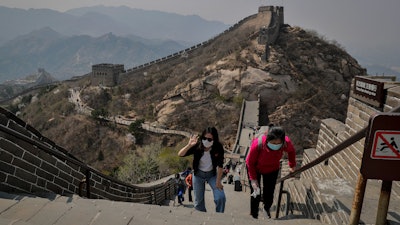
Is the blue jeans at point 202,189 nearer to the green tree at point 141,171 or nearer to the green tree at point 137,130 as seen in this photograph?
the green tree at point 141,171

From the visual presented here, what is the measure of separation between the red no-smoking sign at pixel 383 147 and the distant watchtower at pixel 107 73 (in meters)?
43.8

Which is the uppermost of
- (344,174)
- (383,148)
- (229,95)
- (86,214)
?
(229,95)

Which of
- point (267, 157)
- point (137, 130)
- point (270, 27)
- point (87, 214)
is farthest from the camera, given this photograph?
point (270, 27)

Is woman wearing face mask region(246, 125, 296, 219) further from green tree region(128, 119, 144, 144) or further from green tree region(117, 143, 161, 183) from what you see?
green tree region(128, 119, 144, 144)

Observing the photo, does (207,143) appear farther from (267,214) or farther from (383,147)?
(383,147)

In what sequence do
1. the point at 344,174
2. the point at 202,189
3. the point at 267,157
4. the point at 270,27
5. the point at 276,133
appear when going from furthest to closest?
the point at 270,27
the point at 344,174
the point at 202,189
the point at 267,157
the point at 276,133

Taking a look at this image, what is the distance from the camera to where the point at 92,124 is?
121 feet

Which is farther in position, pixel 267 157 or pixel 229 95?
pixel 229 95

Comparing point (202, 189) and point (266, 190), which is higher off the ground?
point (266, 190)

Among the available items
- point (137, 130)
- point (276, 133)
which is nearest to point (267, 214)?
point (276, 133)

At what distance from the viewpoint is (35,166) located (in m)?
4.19

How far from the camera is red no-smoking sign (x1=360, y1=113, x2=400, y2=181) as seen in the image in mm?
2104

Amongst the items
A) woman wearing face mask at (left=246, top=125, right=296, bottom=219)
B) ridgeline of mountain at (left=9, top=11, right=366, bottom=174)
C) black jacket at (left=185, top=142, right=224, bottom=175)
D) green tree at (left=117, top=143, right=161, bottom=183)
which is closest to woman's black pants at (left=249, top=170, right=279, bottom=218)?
woman wearing face mask at (left=246, top=125, right=296, bottom=219)

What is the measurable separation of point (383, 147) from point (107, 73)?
44.4 meters
